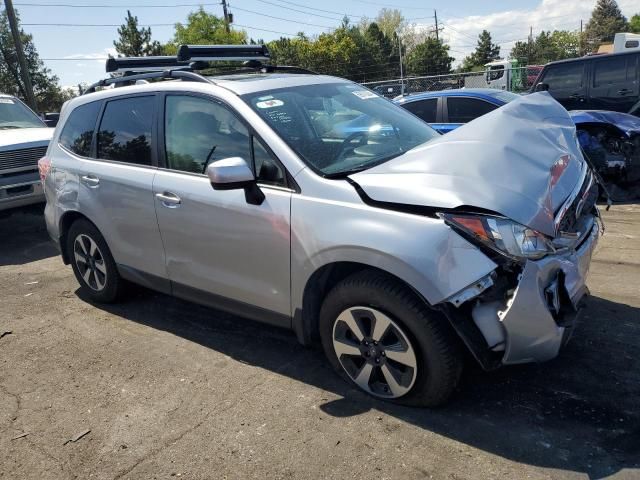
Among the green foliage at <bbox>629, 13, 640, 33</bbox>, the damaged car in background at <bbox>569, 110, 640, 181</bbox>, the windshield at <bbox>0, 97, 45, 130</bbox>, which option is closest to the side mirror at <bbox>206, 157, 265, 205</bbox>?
the damaged car in background at <bbox>569, 110, 640, 181</bbox>

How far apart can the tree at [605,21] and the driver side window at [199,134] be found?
95.5 metres

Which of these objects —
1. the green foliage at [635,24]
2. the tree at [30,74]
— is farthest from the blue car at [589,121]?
the green foliage at [635,24]

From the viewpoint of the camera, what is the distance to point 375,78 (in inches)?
2544

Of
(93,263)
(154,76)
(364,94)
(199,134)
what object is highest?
(154,76)

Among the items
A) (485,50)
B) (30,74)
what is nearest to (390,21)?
(485,50)

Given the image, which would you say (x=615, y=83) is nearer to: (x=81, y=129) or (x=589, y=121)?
(x=589, y=121)

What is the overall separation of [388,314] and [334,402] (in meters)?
0.69

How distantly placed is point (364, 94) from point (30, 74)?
4253 centimetres

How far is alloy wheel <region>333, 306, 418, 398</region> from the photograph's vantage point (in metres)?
2.86

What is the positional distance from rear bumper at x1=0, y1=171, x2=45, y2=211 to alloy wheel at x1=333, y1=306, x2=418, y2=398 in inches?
235

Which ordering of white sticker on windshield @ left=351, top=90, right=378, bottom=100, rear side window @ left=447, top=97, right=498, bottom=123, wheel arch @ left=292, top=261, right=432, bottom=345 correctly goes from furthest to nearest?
rear side window @ left=447, top=97, right=498, bottom=123 → white sticker on windshield @ left=351, top=90, right=378, bottom=100 → wheel arch @ left=292, top=261, right=432, bottom=345

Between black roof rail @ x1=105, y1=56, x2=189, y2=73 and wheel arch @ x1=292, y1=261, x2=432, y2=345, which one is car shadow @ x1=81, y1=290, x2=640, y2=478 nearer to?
wheel arch @ x1=292, y1=261, x2=432, y2=345

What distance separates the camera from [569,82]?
32.6 feet

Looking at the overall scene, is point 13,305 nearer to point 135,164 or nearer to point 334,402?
point 135,164
